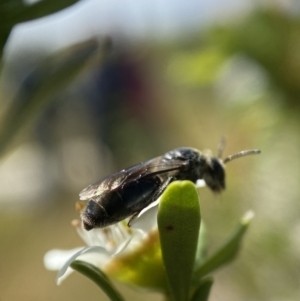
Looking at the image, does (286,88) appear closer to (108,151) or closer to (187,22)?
(187,22)

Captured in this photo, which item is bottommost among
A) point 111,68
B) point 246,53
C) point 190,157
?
point 111,68

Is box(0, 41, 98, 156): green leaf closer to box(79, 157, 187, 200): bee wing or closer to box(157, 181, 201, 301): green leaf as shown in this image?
box(79, 157, 187, 200): bee wing

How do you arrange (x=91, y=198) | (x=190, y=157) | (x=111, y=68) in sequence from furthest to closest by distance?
(x=111, y=68) → (x=190, y=157) → (x=91, y=198)

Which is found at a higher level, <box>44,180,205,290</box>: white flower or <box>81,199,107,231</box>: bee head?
<box>81,199,107,231</box>: bee head

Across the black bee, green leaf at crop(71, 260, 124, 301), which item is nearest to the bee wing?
the black bee

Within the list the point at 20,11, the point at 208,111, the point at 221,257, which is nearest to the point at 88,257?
the point at 221,257

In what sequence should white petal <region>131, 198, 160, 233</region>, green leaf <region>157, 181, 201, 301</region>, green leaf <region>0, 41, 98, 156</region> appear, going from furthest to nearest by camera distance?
green leaf <region>0, 41, 98, 156</region> < white petal <region>131, 198, 160, 233</region> < green leaf <region>157, 181, 201, 301</region>

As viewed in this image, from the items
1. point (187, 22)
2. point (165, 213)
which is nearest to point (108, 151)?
point (187, 22)
